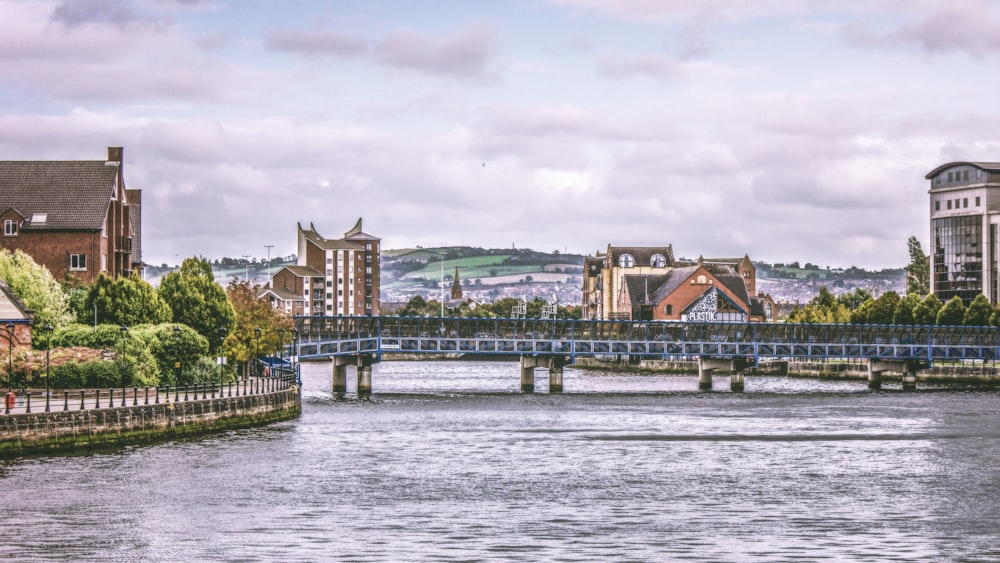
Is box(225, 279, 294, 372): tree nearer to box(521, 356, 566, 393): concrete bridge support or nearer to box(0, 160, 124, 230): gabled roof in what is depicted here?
box(0, 160, 124, 230): gabled roof

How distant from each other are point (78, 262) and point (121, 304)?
21797 mm

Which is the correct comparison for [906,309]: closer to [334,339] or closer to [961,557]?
[334,339]

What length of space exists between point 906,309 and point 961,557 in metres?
155

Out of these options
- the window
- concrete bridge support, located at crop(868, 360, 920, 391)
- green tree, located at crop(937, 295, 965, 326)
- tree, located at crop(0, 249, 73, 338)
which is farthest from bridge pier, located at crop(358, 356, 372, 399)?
green tree, located at crop(937, 295, 965, 326)

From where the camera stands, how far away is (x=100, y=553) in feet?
143

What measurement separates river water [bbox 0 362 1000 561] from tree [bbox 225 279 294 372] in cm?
2351

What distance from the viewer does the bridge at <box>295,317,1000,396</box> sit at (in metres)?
148

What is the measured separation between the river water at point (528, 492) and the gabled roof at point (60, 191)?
33.3 metres

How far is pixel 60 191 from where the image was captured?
125375 mm

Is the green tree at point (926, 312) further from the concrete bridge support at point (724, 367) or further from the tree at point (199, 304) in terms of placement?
the tree at point (199, 304)

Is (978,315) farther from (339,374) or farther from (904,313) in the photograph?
(339,374)

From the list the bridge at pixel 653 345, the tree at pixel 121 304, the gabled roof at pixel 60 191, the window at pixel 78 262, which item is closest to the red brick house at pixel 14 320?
the tree at pixel 121 304

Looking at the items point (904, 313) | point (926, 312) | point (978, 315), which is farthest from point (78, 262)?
point (926, 312)

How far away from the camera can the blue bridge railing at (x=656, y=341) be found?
150 metres
